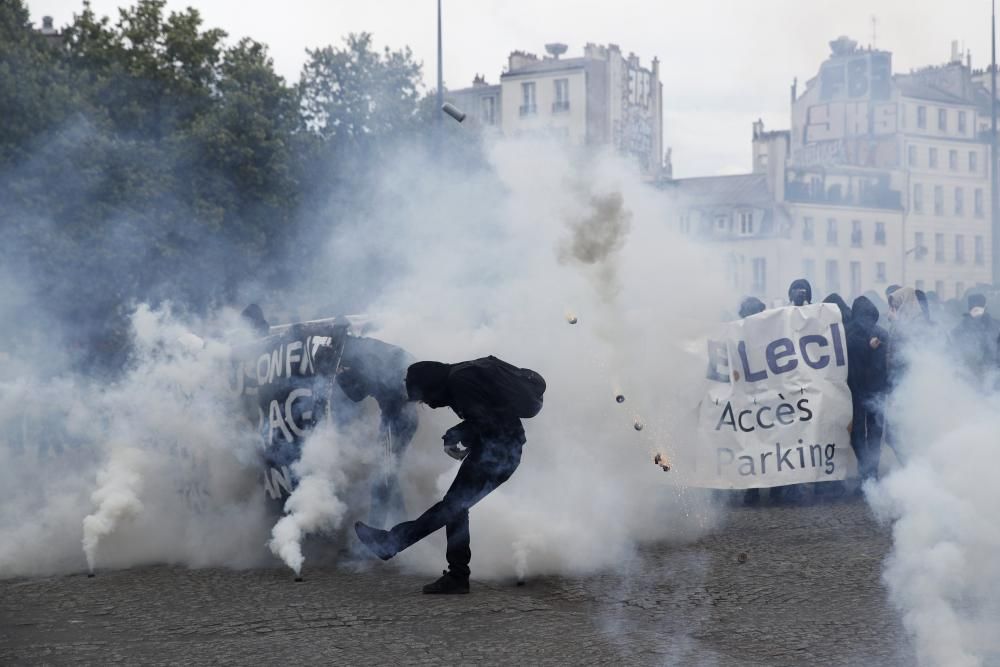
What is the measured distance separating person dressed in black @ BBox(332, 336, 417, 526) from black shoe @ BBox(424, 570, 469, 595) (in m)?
1.10

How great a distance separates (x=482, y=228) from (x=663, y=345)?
4.32 m

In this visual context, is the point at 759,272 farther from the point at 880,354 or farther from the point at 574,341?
the point at 574,341

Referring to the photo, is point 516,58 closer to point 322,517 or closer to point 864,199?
point 864,199

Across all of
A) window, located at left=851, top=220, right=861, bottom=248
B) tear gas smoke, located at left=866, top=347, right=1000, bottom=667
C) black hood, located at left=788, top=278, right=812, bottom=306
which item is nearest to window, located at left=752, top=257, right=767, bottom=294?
window, located at left=851, top=220, right=861, bottom=248

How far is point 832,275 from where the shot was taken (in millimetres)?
77312

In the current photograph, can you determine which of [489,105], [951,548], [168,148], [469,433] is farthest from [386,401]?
[489,105]

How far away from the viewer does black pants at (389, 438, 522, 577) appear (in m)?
7.64

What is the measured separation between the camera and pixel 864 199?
74438 millimetres

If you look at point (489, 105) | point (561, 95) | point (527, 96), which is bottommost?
point (561, 95)

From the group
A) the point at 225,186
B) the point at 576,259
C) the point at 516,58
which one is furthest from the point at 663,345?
the point at 516,58

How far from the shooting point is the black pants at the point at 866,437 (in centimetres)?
1130

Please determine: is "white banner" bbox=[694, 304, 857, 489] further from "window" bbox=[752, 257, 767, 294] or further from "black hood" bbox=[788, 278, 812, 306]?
"window" bbox=[752, 257, 767, 294]

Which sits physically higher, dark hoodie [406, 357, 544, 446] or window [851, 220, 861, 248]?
window [851, 220, 861, 248]

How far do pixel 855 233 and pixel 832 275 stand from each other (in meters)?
3.22
